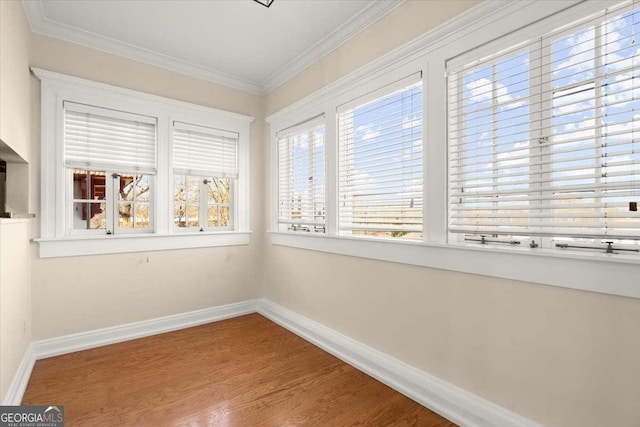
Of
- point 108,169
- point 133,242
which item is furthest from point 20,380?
point 108,169

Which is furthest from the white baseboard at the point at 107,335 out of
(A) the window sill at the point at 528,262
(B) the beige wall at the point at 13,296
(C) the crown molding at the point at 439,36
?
(C) the crown molding at the point at 439,36

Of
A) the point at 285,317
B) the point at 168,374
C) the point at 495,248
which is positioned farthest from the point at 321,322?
the point at 495,248

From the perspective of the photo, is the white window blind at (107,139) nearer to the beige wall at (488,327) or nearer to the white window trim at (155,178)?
the white window trim at (155,178)

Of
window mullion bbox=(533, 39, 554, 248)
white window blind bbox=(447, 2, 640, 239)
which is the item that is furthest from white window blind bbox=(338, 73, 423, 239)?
window mullion bbox=(533, 39, 554, 248)

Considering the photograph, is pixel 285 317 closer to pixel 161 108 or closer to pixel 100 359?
pixel 100 359

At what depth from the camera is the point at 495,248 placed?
1772mm

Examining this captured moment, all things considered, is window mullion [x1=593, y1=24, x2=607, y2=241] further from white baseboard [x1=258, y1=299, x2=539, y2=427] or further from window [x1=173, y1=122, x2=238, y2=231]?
window [x1=173, y1=122, x2=238, y2=231]

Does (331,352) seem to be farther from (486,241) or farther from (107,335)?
(107,335)

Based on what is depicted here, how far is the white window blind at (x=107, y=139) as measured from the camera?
2.91 meters

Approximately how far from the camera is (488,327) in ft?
5.94

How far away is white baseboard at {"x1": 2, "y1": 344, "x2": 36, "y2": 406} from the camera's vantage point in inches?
77.6

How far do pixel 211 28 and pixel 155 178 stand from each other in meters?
1.60

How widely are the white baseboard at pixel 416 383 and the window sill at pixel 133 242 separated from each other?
139 centimetres
